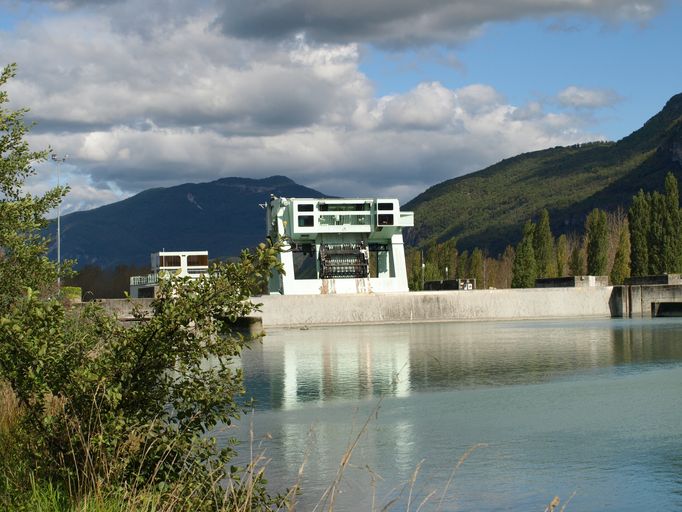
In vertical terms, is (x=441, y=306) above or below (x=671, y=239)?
below

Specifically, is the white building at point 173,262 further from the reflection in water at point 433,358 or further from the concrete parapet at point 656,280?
the concrete parapet at point 656,280

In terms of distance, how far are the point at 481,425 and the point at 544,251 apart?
72.2 metres

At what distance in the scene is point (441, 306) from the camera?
70000 mm

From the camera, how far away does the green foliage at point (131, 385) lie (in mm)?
7656

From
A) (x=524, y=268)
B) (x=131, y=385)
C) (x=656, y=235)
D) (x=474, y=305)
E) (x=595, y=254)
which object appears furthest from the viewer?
(x=595, y=254)

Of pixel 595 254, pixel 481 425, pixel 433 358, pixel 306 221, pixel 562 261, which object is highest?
pixel 306 221

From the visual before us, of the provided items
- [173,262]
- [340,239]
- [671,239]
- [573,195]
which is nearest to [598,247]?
[671,239]

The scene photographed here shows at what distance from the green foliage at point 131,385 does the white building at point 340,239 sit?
6494cm

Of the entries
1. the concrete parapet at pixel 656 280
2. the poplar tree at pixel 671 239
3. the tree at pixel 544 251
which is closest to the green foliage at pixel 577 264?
the tree at pixel 544 251

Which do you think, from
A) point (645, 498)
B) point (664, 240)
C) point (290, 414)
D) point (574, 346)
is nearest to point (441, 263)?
point (664, 240)

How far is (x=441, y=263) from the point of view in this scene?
105688mm

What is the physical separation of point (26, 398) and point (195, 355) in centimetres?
142

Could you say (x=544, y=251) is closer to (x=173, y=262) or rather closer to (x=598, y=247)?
(x=598, y=247)

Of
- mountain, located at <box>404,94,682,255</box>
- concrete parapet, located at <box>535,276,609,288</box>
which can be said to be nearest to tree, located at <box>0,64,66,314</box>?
concrete parapet, located at <box>535,276,609,288</box>
